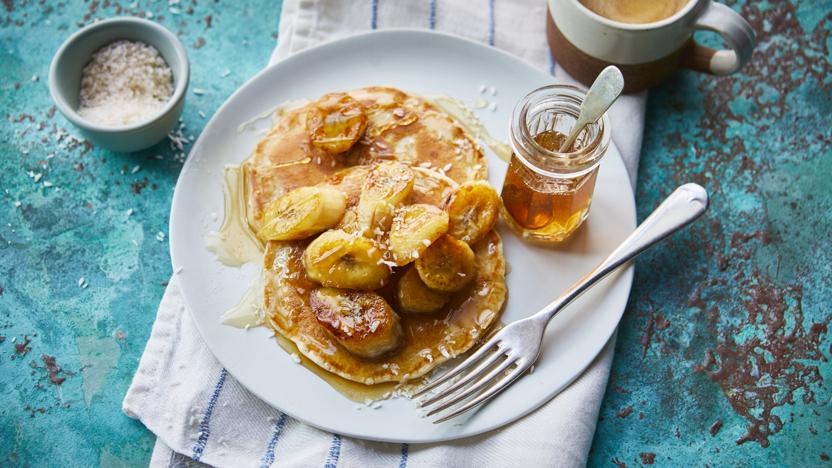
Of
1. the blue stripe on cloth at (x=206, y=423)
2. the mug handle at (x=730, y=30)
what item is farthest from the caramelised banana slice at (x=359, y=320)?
the mug handle at (x=730, y=30)

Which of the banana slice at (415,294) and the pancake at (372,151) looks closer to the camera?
the banana slice at (415,294)

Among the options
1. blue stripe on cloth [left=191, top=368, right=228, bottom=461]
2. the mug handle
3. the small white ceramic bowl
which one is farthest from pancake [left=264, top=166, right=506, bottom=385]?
the mug handle

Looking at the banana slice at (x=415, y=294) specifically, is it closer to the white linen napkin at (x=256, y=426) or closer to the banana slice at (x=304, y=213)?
the banana slice at (x=304, y=213)

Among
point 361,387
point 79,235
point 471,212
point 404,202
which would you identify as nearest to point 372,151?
point 404,202

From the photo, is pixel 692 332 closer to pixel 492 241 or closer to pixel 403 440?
pixel 492 241

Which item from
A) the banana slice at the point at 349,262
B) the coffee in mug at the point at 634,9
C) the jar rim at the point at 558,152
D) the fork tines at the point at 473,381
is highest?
the coffee in mug at the point at 634,9

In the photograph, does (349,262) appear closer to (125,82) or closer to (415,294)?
(415,294)

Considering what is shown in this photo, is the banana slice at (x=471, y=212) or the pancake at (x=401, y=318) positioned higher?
the banana slice at (x=471, y=212)
